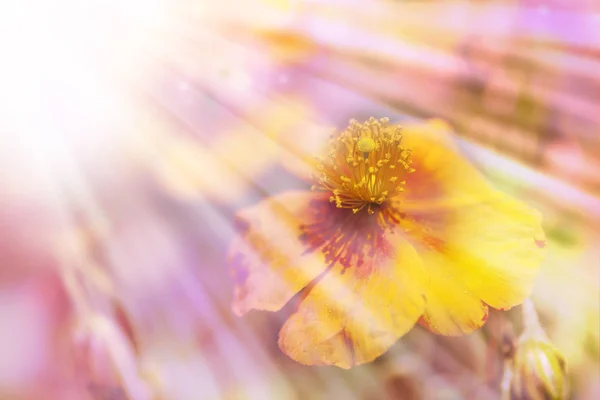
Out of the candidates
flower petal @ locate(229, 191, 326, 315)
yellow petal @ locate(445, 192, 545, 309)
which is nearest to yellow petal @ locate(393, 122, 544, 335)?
yellow petal @ locate(445, 192, 545, 309)

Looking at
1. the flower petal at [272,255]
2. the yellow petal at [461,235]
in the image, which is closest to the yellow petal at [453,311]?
the yellow petal at [461,235]

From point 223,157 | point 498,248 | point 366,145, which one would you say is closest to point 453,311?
point 498,248

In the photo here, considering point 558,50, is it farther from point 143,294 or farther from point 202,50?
point 143,294

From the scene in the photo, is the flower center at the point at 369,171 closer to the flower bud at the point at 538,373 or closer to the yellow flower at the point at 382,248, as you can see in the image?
the yellow flower at the point at 382,248

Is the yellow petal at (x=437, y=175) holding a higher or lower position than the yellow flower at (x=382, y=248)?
higher

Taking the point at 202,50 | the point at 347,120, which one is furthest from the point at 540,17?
the point at 202,50

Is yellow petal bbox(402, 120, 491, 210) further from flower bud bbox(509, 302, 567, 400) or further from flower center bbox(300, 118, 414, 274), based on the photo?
flower bud bbox(509, 302, 567, 400)
